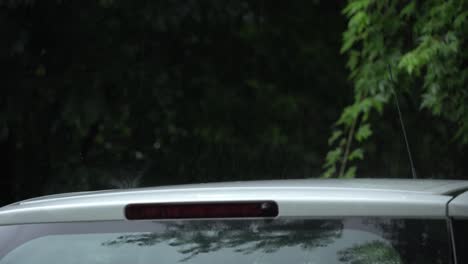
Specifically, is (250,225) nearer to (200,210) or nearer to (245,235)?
(245,235)

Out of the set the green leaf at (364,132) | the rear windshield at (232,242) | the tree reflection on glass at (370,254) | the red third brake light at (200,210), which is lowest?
the green leaf at (364,132)

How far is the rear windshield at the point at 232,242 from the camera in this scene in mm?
2205

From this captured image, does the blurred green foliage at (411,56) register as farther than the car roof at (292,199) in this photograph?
Yes

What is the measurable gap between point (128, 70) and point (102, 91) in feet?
1.55

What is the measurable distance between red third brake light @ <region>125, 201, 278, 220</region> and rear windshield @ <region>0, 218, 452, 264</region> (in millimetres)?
17

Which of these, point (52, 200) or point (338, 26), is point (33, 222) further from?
point (338, 26)

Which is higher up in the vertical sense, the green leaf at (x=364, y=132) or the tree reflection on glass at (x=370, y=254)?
the tree reflection on glass at (x=370, y=254)

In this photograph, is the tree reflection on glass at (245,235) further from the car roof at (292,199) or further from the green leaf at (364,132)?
the green leaf at (364,132)

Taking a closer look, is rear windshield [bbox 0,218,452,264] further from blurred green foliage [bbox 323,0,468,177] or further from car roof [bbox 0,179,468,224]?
blurred green foliage [bbox 323,0,468,177]

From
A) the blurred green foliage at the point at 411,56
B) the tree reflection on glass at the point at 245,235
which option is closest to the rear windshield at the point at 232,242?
the tree reflection on glass at the point at 245,235

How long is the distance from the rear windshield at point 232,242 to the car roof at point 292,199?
22 mm

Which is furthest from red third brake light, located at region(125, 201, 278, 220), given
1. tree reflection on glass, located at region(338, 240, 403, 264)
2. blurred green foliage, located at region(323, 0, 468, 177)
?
blurred green foliage, located at region(323, 0, 468, 177)

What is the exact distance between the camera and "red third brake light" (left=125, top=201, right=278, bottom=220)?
233cm

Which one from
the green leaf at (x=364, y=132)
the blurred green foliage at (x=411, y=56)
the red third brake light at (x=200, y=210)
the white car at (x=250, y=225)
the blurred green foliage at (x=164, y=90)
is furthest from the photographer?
the blurred green foliage at (x=164, y=90)
